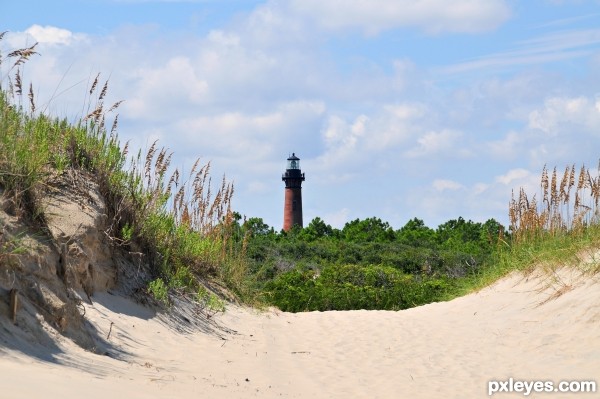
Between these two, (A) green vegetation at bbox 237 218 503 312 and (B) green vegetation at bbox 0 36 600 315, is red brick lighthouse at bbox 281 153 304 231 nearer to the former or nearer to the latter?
(A) green vegetation at bbox 237 218 503 312

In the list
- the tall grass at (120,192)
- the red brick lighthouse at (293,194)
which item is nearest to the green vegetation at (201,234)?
the tall grass at (120,192)

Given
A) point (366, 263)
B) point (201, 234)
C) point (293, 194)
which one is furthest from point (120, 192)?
point (293, 194)

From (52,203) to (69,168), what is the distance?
0.95 metres

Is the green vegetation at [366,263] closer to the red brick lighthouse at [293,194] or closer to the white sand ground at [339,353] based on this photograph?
the white sand ground at [339,353]

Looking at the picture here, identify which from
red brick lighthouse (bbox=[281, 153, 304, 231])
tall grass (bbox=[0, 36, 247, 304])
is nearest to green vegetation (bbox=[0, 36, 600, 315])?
tall grass (bbox=[0, 36, 247, 304])

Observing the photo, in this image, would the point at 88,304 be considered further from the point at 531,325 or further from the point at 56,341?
the point at 531,325

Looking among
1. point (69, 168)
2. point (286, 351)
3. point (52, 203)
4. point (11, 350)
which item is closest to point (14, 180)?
point (52, 203)

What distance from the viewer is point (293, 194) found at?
139 feet

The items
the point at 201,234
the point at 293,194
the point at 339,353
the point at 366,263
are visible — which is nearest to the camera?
the point at 339,353

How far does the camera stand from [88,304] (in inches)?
342

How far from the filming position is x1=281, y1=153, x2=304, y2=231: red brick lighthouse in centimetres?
4241

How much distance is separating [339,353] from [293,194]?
108 feet

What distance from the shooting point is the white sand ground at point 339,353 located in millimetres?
6016

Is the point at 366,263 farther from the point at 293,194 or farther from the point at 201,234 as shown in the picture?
the point at 293,194
